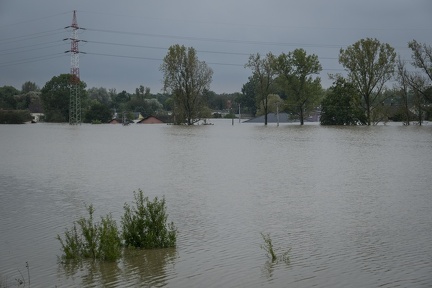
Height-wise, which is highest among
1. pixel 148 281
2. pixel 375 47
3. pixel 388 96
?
pixel 375 47

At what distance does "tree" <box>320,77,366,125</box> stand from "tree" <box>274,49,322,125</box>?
10.6 feet

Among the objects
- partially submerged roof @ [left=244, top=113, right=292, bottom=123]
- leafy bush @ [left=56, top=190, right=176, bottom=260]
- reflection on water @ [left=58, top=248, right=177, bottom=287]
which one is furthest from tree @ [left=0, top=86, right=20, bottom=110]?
reflection on water @ [left=58, top=248, right=177, bottom=287]

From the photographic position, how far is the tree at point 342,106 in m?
91.1

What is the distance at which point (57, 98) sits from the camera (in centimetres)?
14300

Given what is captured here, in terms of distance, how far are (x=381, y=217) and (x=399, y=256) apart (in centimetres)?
379

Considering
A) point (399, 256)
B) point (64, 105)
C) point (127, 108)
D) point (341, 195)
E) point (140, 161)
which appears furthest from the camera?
point (127, 108)

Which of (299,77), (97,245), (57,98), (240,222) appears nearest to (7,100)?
(57,98)

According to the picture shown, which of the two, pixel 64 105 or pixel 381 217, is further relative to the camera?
pixel 64 105

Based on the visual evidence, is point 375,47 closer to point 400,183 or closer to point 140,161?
point 140,161

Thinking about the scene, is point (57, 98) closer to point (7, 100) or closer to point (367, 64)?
point (7, 100)

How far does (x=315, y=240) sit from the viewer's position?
11.1 metres

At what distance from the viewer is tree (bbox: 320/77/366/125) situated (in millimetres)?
91125

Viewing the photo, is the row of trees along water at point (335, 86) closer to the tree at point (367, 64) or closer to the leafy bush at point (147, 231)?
the tree at point (367, 64)

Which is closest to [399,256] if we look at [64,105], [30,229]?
[30,229]
